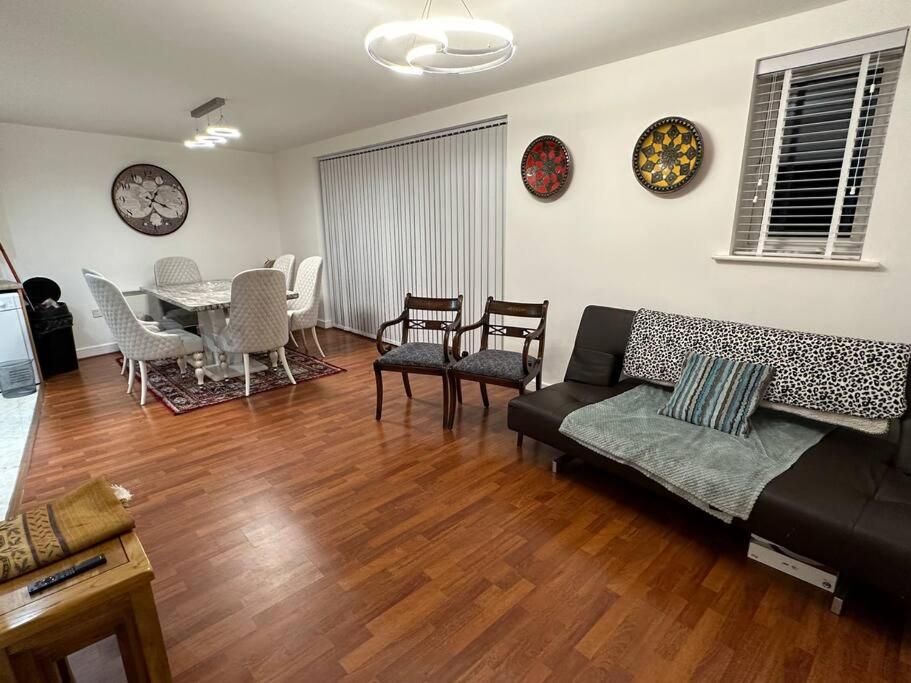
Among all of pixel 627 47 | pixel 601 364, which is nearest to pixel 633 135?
pixel 627 47

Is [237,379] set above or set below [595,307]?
below

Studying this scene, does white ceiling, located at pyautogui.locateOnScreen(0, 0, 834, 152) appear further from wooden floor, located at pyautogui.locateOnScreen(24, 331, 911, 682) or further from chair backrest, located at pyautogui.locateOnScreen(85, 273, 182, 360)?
wooden floor, located at pyautogui.locateOnScreen(24, 331, 911, 682)

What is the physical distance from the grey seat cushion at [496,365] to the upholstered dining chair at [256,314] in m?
1.67

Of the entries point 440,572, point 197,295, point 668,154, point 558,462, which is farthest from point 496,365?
point 197,295

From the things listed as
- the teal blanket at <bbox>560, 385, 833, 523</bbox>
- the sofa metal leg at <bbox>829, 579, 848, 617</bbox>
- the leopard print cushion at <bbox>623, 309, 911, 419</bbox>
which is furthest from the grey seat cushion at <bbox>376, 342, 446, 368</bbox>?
the sofa metal leg at <bbox>829, 579, 848, 617</bbox>

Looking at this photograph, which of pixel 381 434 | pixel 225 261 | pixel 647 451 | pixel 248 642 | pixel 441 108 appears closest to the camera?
pixel 248 642

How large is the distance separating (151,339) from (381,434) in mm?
2036

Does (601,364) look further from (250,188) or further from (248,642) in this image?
(250,188)

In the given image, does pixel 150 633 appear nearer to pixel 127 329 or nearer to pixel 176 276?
pixel 127 329

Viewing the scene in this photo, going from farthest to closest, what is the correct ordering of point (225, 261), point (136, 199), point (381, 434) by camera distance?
1. point (225, 261)
2. point (136, 199)
3. point (381, 434)

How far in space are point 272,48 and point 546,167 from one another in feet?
6.18

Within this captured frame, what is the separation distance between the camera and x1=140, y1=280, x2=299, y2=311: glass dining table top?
3.77 metres

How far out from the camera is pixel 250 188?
6.11m

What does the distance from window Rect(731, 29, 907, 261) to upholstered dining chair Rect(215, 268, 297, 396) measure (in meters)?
3.23
